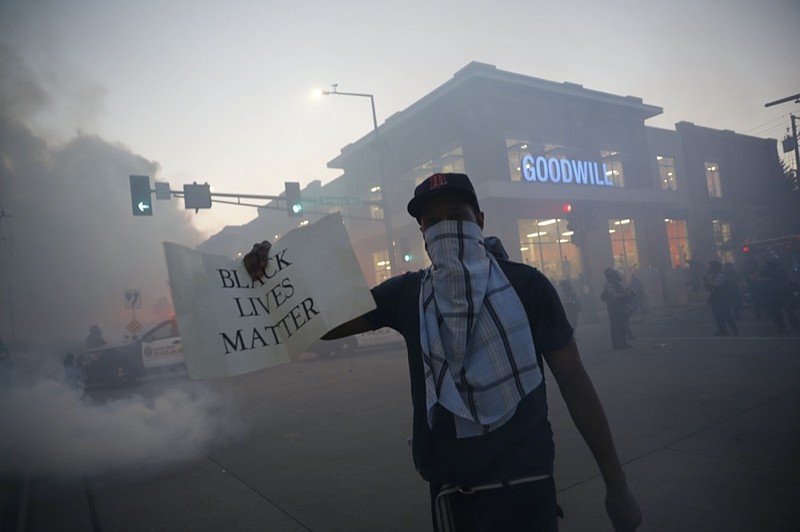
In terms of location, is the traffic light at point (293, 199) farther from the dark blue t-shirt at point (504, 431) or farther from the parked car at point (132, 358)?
the dark blue t-shirt at point (504, 431)

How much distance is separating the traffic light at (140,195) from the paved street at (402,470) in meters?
9.44

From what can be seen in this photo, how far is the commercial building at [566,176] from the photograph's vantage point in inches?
A: 930

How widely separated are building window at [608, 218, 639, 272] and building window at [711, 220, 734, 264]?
7.96 m

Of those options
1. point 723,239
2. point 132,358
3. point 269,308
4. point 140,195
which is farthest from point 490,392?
point 723,239

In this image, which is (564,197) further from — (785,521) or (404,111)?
(785,521)

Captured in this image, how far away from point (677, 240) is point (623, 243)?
17.5 ft

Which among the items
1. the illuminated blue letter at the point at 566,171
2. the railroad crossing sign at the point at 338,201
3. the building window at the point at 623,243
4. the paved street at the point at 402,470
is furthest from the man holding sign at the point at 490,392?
the building window at the point at 623,243

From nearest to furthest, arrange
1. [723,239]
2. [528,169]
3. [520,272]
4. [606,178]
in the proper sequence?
[520,272] → [528,169] → [606,178] → [723,239]

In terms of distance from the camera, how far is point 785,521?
9.48 ft

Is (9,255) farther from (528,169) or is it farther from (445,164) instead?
(528,169)

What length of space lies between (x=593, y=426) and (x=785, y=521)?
2.41 meters

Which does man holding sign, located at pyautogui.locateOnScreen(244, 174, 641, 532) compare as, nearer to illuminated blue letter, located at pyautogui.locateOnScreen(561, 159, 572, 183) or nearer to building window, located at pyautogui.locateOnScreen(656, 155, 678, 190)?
illuminated blue letter, located at pyautogui.locateOnScreen(561, 159, 572, 183)

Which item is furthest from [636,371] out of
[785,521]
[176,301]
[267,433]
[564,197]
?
[564,197]

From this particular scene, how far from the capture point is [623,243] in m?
27.9
